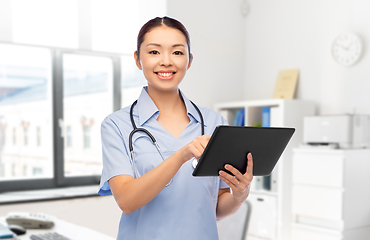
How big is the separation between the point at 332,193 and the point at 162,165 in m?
2.41

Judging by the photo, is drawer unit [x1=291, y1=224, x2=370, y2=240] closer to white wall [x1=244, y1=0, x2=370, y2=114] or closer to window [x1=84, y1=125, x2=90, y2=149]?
white wall [x1=244, y1=0, x2=370, y2=114]

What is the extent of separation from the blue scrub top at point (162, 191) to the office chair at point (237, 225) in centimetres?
37

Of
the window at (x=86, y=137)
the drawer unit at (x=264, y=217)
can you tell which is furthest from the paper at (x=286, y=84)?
the window at (x=86, y=137)

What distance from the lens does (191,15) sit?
13.2 feet

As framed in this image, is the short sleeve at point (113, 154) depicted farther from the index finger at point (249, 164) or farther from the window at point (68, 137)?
the window at point (68, 137)

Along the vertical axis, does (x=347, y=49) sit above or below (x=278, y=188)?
above

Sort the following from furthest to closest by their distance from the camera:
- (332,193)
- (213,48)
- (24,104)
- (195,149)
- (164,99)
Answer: (213,48) < (24,104) < (332,193) < (164,99) < (195,149)

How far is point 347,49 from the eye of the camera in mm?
3467

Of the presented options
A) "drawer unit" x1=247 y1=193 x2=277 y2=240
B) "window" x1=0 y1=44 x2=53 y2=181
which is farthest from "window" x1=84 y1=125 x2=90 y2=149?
"drawer unit" x1=247 y1=193 x2=277 y2=240

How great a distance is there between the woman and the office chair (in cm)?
30

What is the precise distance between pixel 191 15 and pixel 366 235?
99.1 inches

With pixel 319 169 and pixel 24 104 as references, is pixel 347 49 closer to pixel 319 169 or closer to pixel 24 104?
pixel 319 169

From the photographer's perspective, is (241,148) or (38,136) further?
(38,136)

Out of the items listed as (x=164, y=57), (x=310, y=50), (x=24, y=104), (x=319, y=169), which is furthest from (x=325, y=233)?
(x=24, y=104)
